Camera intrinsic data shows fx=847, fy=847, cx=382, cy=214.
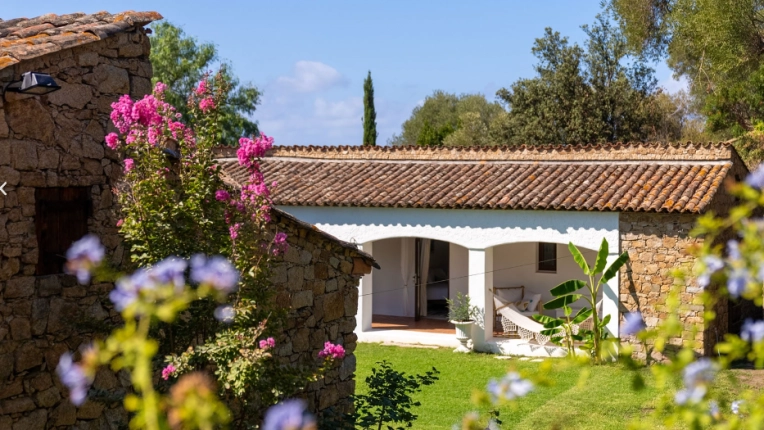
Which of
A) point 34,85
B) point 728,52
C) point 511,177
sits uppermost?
point 728,52

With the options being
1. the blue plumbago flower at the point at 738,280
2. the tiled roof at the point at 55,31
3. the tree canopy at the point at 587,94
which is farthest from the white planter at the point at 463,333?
the tree canopy at the point at 587,94

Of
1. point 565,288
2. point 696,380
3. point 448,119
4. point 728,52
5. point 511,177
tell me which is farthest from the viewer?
point 448,119

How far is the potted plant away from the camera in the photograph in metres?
15.9

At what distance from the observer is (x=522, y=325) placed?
15.7 m

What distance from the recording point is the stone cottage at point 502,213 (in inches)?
566

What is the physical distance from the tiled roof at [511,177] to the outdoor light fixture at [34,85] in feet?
34.5

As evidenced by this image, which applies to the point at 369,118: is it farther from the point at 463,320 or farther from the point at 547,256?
the point at 463,320

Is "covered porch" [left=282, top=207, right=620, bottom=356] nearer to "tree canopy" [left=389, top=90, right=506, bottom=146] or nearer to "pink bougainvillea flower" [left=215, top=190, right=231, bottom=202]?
"pink bougainvillea flower" [left=215, top=190, right=231, bottom=202]

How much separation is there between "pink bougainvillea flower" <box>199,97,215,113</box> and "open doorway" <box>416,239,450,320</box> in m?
13.7

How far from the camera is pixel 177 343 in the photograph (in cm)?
562

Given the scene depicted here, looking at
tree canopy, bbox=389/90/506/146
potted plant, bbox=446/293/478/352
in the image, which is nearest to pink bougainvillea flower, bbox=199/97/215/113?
potted plant, bbox=446/293/478/352

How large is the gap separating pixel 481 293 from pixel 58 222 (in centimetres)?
1066

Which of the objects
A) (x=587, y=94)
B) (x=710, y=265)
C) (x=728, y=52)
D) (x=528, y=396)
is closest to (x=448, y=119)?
(x=587, y=94)

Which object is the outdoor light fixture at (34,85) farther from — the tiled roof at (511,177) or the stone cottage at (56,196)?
the tiled roof at (511,177)
